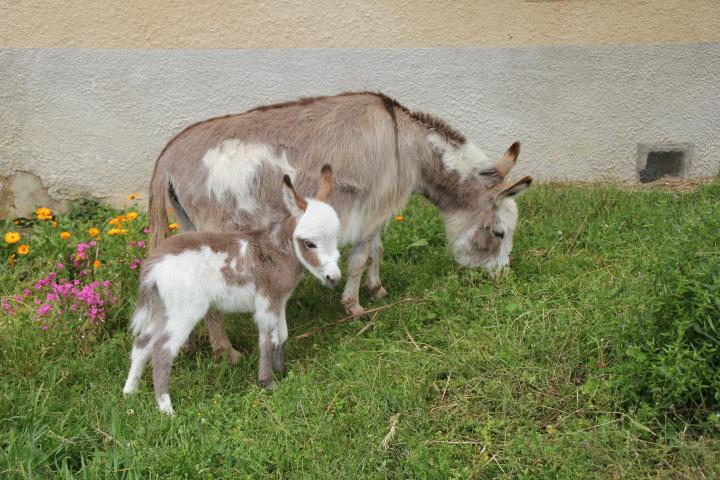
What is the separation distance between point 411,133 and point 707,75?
11.6ft

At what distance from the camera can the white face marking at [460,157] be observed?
212 inches

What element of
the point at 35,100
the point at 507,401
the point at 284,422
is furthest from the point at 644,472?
the point at 35,100

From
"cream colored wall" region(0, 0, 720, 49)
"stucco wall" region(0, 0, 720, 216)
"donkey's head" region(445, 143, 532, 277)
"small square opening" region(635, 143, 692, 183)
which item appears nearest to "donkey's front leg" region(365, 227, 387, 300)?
"donkey's head" region(445, 143, 532, 277)

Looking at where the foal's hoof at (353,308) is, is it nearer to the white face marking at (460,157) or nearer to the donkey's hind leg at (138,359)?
the white face marking at (460,157)

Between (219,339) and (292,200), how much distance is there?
114 cm

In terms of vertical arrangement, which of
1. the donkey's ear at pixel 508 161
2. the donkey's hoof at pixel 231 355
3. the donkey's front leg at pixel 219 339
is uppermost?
the donkey's ear at pixel 508 161

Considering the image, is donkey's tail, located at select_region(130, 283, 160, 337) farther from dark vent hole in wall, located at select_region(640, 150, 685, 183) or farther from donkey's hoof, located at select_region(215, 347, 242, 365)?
dark vent hole in wall, located at select_region(640, 150, 685, 183)

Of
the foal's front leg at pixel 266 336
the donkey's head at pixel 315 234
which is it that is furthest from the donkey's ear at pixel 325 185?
the foal's front leg at pixel 266 336

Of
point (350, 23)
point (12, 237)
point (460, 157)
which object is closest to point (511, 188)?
point (460, 157)

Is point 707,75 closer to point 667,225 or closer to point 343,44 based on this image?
point 667,225

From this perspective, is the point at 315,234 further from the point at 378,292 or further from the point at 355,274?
the point at 378,292

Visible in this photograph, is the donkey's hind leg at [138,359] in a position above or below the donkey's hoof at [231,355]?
above

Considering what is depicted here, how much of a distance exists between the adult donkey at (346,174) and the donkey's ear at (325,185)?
1.07ft

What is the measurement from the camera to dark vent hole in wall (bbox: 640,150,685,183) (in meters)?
7.32
